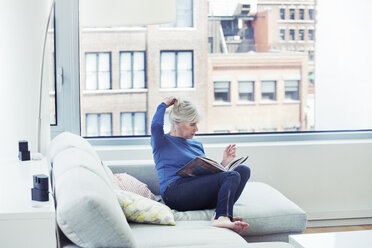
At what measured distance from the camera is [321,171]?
4.75m

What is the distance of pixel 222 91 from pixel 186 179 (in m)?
1.35

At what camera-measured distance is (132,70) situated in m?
4.70

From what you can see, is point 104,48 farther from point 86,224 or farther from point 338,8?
point 86,224

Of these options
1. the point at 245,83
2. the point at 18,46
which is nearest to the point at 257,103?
the point at 245,83

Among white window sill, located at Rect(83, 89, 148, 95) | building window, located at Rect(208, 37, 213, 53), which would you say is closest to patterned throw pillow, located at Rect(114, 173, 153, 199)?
white window sill, located at Rect(83, 89, 148, 95)

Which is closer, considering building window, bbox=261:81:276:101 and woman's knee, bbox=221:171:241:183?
woman's knee, bbox=221:171:241:183

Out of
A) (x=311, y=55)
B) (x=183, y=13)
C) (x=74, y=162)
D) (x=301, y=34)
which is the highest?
(x=183, y=13)

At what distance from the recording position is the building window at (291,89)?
4.95 m

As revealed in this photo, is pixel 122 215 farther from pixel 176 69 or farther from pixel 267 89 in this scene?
pixel 267 89

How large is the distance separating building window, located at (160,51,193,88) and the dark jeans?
1293 millimetres

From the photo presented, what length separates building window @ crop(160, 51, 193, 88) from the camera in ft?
15.5

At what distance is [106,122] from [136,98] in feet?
1.03

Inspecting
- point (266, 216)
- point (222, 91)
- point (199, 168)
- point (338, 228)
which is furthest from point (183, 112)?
point (338, 228)

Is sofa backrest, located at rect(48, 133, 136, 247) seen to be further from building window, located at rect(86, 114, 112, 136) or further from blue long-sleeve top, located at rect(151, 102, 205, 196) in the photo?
building window, located at rect(86, 114, 112, 136)
